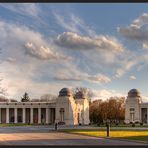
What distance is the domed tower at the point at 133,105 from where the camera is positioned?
489 feet

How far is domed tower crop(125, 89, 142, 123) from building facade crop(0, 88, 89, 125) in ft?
48.7

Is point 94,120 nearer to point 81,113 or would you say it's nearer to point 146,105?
point 81,113

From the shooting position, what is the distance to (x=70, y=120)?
5541 inches

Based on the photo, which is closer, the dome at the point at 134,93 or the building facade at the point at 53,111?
the building facade at the point at 53,111

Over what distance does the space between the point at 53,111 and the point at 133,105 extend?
34.2 m

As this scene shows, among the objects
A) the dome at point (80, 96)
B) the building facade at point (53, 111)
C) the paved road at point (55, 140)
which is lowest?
the paved road at point (55, 140)

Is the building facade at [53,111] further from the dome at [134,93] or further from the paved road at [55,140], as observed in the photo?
the paved road at [55,140]

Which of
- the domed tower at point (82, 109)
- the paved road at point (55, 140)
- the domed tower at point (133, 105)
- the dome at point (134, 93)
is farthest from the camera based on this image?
the domed tower at point (82, 109)

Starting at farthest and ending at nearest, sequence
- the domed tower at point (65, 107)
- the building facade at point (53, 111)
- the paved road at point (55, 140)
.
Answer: the building facade at point (53, 111), the domed tower at point (65, 107), the paved road at point (55, 140)

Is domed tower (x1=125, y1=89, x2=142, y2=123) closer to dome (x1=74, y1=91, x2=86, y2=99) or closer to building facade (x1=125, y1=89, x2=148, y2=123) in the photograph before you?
building facade (x1=125, y1=89, x2=148, y2=123)

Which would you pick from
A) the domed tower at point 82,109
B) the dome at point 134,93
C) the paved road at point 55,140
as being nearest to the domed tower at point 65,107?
the domed tower at point 82,109

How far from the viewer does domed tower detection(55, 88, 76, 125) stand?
142087 millimetres

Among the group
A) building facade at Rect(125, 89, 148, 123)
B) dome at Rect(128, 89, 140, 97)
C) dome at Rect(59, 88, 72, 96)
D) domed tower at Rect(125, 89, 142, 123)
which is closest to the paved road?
dome at Rect(59, 88, 72, 96)

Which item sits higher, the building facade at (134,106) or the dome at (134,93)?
the dome at (134,93)
